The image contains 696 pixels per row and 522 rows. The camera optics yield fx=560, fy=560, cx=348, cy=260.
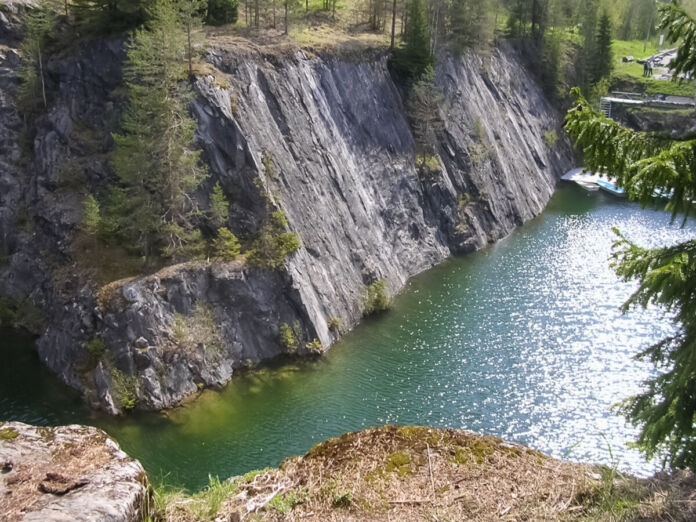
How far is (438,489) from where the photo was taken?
25.0 feet

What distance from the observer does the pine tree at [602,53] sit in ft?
224

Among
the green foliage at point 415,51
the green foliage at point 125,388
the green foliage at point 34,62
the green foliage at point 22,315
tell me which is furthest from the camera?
the green foliage at point 415,51

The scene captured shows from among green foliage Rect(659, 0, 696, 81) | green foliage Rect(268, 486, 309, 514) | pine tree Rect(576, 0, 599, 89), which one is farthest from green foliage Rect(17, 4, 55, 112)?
pine tree Rect(576, 0, 599, 89)

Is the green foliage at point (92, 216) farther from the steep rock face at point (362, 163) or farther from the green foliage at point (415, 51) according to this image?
the green foliage at point (415, 51)

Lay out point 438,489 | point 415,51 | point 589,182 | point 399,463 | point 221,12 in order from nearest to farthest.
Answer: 1. point 438,489
2. point 399,463
3. point 221,12
4. point 415,51
5. point 589,182

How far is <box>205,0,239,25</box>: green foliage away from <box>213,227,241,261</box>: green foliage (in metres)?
18.3

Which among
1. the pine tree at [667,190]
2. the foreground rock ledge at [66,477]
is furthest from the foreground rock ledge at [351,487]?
the pine tree at [667,190]

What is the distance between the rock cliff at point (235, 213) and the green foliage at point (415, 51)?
1.36 metres

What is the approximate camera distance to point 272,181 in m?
31.2

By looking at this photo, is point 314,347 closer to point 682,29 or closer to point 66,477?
point 66,477

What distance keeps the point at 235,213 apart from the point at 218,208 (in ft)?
→ 4.89

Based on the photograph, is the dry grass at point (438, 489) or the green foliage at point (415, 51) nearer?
the dry grass at point (438, 489)

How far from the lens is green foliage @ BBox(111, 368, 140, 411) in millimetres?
23750

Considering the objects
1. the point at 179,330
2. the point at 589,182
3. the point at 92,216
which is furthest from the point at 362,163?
the point at 589,182
